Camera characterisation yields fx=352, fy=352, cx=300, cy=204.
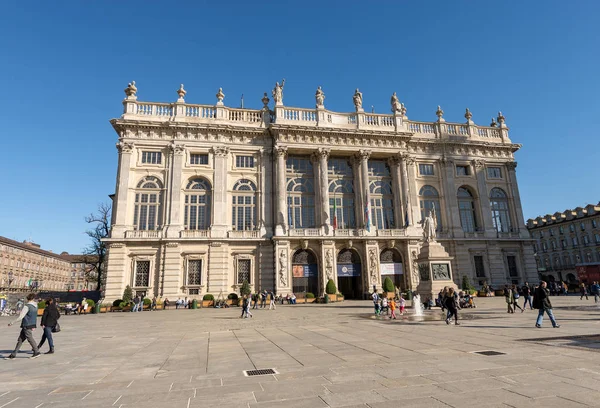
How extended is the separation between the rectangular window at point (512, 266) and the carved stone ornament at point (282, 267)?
25897mm

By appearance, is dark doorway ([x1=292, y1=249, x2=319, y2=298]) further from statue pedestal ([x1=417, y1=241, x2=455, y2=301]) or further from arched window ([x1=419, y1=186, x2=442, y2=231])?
arched window ([x1=419, y1=186, x2=442, y2=231])

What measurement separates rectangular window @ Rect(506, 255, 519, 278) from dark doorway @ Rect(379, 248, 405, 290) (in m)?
13.7

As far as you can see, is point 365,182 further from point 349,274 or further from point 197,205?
point 197,205

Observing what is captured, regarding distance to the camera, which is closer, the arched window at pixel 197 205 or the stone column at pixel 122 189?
the stone column at pixel 122 189

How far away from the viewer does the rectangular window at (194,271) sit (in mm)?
32812

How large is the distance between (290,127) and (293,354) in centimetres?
2965

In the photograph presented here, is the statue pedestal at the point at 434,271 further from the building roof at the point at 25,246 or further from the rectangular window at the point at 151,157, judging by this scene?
the building roof at the point at 25,246

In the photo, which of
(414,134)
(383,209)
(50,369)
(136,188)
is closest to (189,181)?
(136,188)

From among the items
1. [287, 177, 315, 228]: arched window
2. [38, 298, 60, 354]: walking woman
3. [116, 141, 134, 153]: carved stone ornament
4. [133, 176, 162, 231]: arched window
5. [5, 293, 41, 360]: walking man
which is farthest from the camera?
[287, 177, 315, 228]: arched window

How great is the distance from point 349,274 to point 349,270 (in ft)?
1.33

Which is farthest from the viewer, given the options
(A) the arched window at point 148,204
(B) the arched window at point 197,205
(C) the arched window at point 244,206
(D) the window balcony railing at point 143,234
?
(C) the arched window at point 244,206

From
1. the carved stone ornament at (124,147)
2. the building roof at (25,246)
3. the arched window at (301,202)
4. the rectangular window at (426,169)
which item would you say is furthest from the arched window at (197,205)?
the building roof at (25,246)

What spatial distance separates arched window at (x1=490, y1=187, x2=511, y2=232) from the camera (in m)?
41.6

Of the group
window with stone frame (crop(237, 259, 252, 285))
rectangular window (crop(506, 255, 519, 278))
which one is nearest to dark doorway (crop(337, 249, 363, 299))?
window with stone frame (crop(237, 259, 252, 285))
